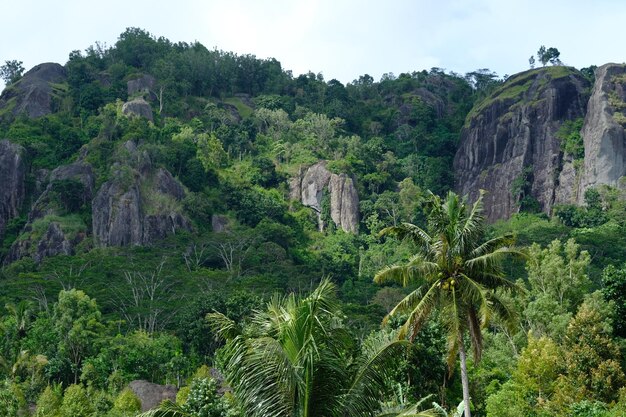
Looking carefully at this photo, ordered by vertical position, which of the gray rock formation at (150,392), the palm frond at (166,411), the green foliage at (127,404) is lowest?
the gray rock formation at (150,392)

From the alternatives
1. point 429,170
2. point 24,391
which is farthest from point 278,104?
point 24,391

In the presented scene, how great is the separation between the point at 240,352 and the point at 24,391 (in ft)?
118

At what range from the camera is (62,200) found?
3679 inches

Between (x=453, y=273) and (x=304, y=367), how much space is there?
9.20 metres

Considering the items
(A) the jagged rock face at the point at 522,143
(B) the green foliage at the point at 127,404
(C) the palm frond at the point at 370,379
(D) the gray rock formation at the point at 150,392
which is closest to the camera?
(C) the palm frond at the point at 370,379

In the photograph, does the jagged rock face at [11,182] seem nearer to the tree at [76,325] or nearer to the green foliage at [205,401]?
the tree at [76,325]

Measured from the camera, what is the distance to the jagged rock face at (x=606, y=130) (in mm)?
109000

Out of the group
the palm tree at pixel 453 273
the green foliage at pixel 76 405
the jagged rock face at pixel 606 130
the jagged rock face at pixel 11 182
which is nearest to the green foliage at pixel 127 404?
the green foliage at pixel 76 405

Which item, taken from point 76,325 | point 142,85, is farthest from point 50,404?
point 142,85

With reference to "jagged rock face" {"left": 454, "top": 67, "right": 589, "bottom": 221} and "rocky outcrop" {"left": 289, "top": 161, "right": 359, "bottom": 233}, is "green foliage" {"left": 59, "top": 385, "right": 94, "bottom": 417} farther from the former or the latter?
"jagged rock face" {"left": 454, "top": 67, "right": 589, "bottom": 221}

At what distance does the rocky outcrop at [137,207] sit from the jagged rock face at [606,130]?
158 ft

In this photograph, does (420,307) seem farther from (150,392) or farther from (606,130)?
(606,130)

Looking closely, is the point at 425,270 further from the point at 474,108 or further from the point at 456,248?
the point at 474,108

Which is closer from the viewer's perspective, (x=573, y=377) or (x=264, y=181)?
(x=573, y=377)
